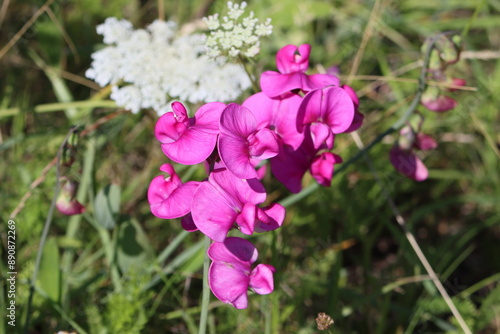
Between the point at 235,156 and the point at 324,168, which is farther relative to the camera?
the point at 324,168

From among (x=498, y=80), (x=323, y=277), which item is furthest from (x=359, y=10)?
(x=323, y=277)

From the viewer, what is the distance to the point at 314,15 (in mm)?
2455

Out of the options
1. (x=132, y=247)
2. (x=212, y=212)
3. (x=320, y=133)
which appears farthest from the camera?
(x=132, y=247)

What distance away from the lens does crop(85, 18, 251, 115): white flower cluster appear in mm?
1612

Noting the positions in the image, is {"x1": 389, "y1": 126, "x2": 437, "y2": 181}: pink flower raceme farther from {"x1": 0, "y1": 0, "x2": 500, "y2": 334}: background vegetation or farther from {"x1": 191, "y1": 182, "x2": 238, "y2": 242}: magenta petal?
{"x1": 191, "y1": 182, "x2": 238, "y2": 242}: magenta petal

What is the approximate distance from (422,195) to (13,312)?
5.09 feet

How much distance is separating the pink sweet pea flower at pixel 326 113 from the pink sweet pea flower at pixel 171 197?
0.87 ft

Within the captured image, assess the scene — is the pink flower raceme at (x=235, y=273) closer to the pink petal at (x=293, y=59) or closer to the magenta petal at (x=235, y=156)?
the magenta petal at (x=235, y=156)

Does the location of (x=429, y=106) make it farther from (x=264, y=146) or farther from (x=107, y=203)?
(x=107, y=203)

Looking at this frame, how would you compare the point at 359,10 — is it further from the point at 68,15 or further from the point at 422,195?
the point at 68,15

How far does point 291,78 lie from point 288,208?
846mm

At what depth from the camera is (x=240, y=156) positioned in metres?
1.03

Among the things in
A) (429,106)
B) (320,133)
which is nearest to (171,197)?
(320,133)

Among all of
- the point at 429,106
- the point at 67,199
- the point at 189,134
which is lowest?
the point at 429,106
